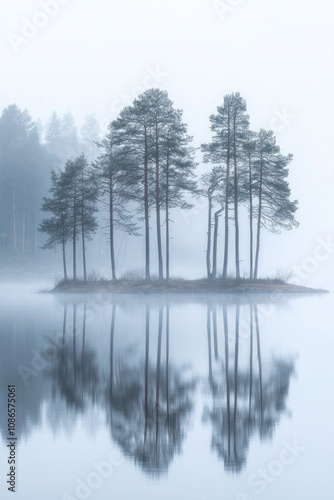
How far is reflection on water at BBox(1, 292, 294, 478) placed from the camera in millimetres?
10023

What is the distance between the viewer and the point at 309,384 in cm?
1433

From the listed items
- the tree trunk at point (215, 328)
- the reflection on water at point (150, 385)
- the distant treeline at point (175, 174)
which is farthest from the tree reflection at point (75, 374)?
the distant treeline at point (175, 174)

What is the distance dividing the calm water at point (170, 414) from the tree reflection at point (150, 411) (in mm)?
18

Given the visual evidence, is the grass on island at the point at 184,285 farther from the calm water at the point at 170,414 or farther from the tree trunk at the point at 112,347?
the calm water at the point at 170,414

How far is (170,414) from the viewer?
11352 millimetres

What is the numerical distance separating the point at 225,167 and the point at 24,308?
21.5m

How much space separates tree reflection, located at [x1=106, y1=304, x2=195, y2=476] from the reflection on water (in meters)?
0.01

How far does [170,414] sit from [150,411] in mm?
319

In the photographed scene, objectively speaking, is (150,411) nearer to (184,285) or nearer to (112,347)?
(112,347)

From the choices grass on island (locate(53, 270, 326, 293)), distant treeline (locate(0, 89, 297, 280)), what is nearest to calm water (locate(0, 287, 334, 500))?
grass on island (locate(53, 270, 326, 293))

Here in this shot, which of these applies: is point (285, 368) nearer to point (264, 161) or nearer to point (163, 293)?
point (163, 293)

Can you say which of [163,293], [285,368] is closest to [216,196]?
[163,293]

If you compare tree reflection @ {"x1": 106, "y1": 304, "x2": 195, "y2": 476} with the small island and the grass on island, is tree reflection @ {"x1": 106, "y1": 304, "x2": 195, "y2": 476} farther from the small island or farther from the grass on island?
A: the grass on island

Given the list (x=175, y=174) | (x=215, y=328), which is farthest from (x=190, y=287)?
(x=215, y=328)
